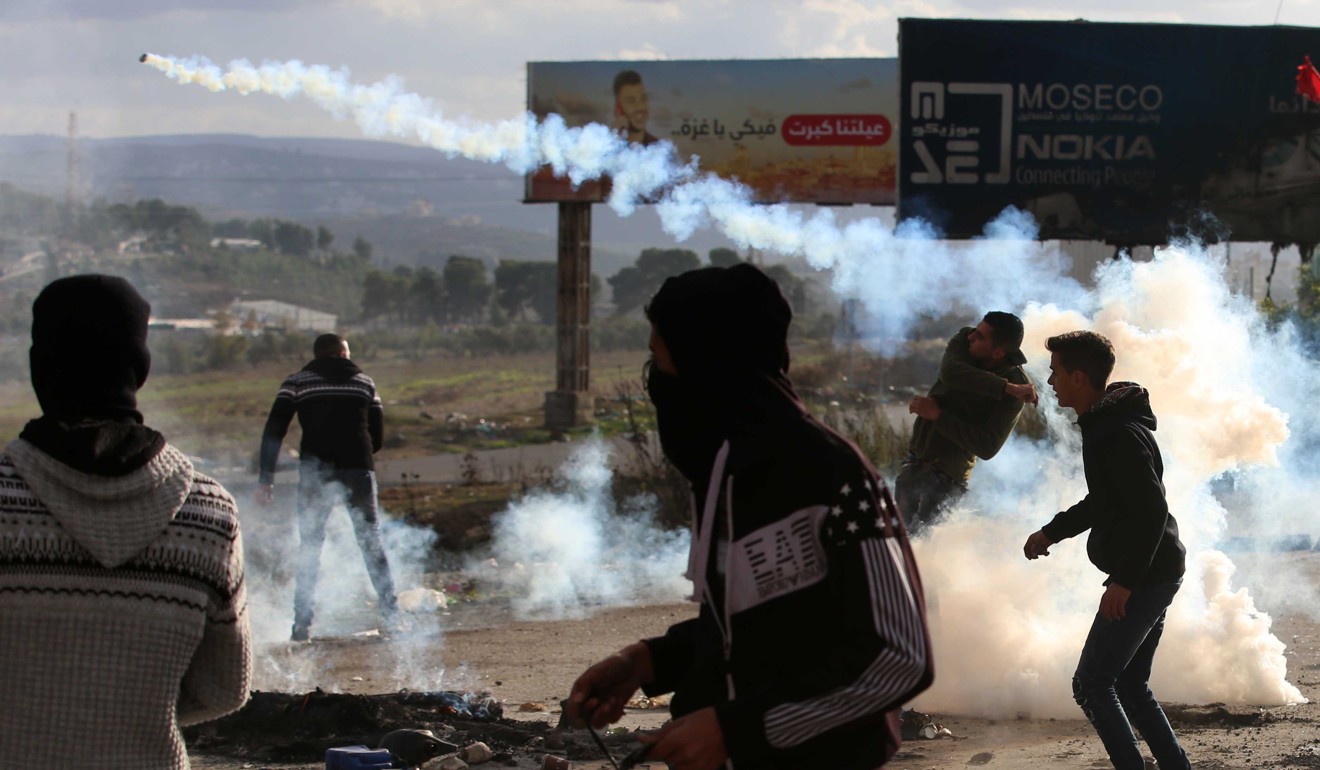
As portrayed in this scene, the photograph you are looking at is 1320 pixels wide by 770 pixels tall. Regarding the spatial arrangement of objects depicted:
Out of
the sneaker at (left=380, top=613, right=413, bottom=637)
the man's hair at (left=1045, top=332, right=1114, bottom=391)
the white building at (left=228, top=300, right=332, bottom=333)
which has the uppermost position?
the man's hair at (left=1045, top=332, right=1114, bottom=391)

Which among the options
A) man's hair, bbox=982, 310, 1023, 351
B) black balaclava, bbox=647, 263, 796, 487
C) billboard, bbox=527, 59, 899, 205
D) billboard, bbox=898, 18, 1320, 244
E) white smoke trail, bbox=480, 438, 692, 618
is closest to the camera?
black balaclava, bbox=647, 263, 796, 487

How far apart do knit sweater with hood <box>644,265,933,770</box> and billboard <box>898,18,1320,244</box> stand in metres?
10.9

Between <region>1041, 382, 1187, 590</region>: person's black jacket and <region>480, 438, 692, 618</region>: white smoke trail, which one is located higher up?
<region>1041, 382, 1187, 590</region>: person's black jacket

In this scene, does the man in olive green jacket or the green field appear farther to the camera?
the green field

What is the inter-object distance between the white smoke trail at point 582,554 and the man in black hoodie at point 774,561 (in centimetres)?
725

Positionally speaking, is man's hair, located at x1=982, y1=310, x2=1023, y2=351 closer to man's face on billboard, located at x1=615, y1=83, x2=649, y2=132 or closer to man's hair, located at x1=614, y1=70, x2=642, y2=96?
man's face on billboard, located at x1=615, y1=83, x2=649, y2=132

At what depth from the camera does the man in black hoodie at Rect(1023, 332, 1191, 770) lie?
4535mm

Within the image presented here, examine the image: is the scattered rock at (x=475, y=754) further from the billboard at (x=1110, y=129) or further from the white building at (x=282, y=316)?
the white building at (x=282, y=316)

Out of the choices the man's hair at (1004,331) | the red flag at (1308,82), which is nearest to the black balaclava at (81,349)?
the man's hair at (1004,331)

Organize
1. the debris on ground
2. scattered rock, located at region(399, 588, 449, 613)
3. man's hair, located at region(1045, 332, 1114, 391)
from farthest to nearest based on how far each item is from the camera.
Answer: scattered rock, located at region(399, 588, 449, 613) → the debris on ground → man's hair, located at region(1045, 332, 1114, 391)

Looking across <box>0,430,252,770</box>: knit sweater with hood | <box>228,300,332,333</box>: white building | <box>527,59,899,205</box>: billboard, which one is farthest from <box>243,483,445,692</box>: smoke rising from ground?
<box>228,300,332,333</box>: white building

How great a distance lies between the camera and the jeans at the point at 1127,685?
4.60 metres

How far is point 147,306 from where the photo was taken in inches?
97.0

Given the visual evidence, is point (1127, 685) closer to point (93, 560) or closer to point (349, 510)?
point (93, 560)
